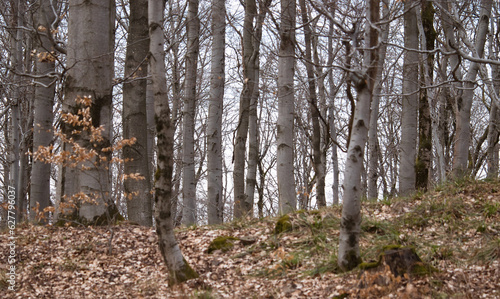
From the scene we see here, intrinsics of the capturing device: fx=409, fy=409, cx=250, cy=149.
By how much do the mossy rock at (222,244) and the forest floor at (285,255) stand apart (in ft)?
0.07

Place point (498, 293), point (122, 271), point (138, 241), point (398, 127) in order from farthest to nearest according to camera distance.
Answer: point (398, 127), point (138, 241), point (122, 271), point (498, 293)

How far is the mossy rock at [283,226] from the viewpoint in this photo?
5.90 metres

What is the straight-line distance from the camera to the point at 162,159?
14.4 feet

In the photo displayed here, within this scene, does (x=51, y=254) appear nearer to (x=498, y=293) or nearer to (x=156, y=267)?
(x=156, y=267)

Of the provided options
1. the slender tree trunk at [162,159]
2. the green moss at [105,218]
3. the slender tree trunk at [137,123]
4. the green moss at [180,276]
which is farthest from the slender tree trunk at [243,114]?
the slender tree trunk at [162,159]

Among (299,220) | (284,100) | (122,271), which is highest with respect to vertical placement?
(284,100)

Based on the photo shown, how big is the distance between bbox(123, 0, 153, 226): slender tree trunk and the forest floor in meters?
1.43

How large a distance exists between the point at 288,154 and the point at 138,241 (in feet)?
9.36

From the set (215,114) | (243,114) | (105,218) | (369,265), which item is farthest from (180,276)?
(243,114)

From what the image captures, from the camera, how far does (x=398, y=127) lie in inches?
905

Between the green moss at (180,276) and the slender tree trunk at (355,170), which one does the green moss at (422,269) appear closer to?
the slender tree trunk at (355,170)

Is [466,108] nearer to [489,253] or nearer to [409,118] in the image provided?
[409,118]

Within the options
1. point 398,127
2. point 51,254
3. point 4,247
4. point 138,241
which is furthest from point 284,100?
point 398,127

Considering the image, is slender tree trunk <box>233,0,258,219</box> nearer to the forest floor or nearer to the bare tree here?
the bare tree
